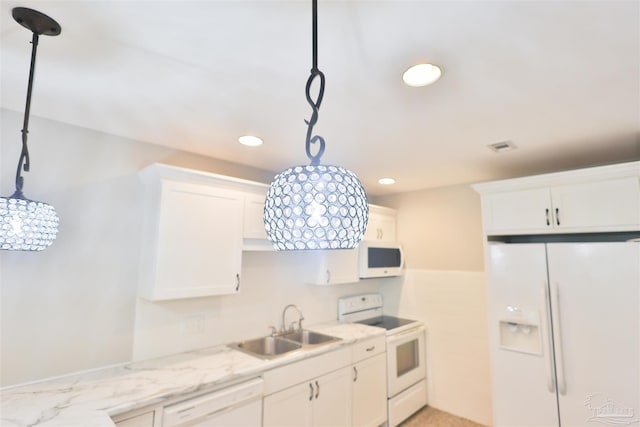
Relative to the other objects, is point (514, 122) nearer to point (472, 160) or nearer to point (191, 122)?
point (472, 160)

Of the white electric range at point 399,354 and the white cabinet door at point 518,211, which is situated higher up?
the white cabinet door at point 518,211

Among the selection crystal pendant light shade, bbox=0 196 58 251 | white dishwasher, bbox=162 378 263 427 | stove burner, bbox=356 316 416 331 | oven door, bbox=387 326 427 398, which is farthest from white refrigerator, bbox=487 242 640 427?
crystal pendant light shade, bbox=0 196 58 251

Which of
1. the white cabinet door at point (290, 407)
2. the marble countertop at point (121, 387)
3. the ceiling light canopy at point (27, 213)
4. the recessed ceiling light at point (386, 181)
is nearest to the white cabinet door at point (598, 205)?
the recessed ceiling light at point (386, 181)

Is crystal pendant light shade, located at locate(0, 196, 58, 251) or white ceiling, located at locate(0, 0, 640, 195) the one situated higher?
white ceiling, located at locate(0, 0, 640, 195)

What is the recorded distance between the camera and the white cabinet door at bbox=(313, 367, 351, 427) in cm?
240

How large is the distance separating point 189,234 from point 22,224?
0.99 metres

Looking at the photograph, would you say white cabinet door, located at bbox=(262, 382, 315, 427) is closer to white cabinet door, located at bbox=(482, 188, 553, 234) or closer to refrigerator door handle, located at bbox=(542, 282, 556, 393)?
refrigerator door handle, located at bbox=(542, 282, 556, 393)

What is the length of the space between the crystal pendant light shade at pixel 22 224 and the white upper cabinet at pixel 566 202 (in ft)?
8.88

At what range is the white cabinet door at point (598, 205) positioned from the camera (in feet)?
6.73

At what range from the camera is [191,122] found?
75.1 inches

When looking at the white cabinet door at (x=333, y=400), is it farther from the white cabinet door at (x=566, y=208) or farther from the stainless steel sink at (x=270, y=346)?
the white cabinet door at (x=566, y=208)

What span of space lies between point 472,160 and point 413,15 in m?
1.80

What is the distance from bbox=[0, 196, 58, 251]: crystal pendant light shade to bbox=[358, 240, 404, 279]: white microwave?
8.55ft

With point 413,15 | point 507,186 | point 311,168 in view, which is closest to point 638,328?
point 507,186
